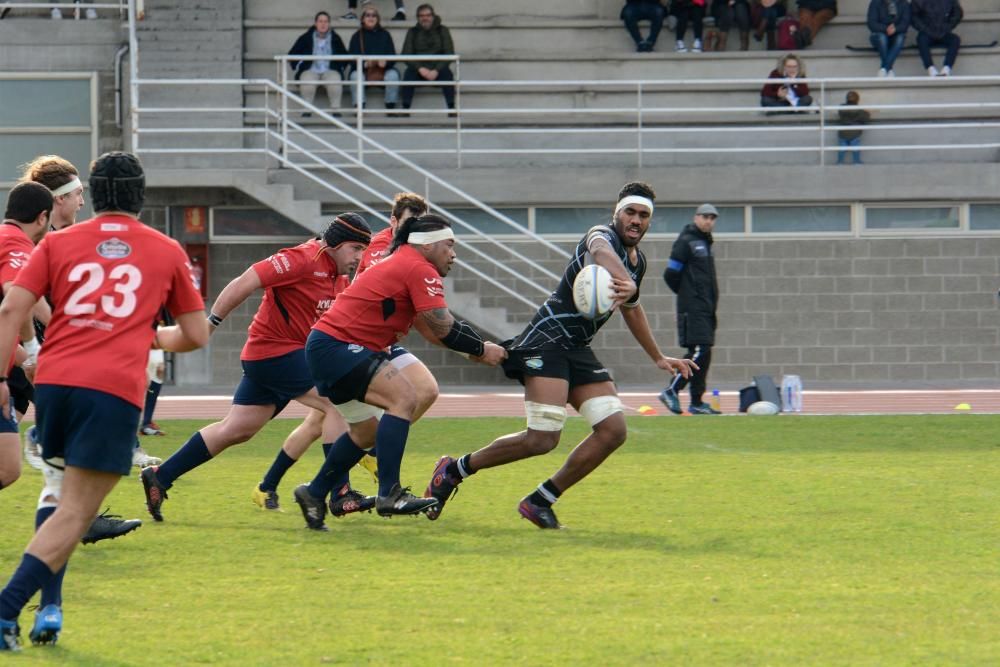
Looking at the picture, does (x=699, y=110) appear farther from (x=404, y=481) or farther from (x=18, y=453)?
(x=18, y=453)

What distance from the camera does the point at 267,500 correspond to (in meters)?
9.64

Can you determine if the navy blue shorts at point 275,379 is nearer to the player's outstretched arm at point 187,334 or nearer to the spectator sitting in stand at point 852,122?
the player's outstretched arm at point 187,334

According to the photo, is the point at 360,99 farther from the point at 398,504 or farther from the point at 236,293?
the point at 398,504

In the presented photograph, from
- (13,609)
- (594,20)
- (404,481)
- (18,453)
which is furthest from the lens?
(594,20)

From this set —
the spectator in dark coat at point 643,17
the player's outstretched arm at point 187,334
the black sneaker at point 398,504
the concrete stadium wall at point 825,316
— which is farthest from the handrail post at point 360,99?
the player's outstretched arm at point 187,334

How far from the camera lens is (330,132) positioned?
22.2 metres

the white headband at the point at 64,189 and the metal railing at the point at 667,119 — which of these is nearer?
the white headband at the point at 64,189

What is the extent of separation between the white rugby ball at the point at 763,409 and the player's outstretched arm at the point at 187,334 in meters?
11.1

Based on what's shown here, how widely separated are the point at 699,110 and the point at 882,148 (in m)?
2.54

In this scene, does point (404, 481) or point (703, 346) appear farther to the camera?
point (703, 346)

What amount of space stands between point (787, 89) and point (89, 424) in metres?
18.4

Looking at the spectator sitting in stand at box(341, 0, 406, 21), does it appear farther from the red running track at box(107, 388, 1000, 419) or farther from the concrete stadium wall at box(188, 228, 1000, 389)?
the red running track at box(107, 388, 1000, 419)

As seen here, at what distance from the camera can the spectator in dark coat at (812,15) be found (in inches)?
953

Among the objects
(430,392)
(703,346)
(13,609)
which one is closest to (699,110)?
(703,346)
